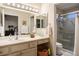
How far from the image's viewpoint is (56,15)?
1.66 m

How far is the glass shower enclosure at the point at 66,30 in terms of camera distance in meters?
1.54

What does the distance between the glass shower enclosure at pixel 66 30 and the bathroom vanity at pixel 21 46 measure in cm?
39

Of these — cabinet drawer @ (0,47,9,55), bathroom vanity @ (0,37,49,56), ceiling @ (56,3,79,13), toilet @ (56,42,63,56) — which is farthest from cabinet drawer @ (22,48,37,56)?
ceiling @ (56,3,79,13)

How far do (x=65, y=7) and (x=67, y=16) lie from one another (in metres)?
0.15

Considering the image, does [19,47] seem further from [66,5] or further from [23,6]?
[66,5]

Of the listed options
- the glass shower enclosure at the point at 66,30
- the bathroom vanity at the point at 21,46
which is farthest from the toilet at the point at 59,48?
the bathroom vanity at the point at 21,46

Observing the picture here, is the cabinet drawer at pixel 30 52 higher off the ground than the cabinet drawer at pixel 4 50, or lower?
lower

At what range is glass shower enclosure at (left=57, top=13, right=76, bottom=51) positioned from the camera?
154cm

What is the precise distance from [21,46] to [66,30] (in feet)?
2.70

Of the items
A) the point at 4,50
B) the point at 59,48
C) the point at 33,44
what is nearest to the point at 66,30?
the point at 59,48

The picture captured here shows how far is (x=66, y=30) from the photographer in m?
1.59

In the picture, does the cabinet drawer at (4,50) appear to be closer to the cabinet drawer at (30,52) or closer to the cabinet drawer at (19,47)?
the cabinet drawer at (19,47)

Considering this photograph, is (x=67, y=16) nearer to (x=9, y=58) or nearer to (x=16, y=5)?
(x=16, y=5)

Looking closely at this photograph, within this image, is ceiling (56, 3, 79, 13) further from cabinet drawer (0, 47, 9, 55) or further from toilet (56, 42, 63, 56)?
cabinet drawer (0, 47, 9, 55)
